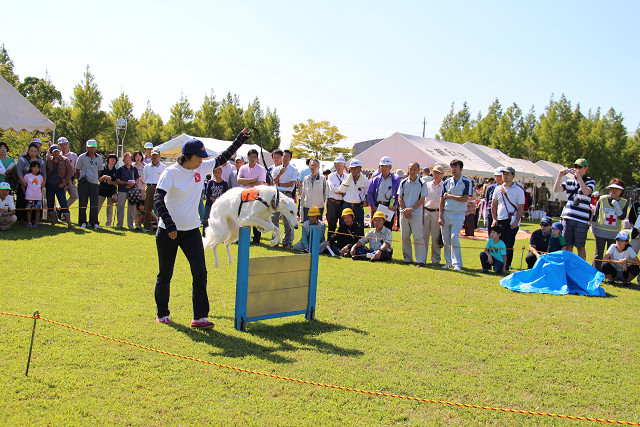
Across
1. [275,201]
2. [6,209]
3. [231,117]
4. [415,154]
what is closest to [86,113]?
[231,117]

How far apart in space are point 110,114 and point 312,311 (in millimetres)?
52915

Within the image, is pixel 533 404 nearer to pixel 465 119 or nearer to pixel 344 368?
pixel 344 368

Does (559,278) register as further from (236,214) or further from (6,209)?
(6,209)

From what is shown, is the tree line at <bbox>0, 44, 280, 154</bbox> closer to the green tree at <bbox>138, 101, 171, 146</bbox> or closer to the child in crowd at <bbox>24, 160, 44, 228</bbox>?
the green tree at <bbox>138, 101, 171, 146</bbox>

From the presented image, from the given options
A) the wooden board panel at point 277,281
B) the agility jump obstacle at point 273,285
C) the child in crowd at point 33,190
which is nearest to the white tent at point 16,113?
the child in crowd at point 33,190

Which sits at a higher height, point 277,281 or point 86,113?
point 86,113

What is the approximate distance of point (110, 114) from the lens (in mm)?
52625

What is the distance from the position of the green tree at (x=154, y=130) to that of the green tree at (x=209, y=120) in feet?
11.5

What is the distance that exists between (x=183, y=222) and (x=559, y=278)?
23.9 feet

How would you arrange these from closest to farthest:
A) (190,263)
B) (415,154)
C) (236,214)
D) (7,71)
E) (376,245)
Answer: (190,263) → (236,214) → (376,245) → (415,154) → (7,71)

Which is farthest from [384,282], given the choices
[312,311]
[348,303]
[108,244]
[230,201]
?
[108,244]

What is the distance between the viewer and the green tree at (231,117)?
5543 cm

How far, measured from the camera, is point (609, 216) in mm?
10695

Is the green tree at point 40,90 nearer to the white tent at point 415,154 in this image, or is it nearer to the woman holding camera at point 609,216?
the white tent at point 415,154
